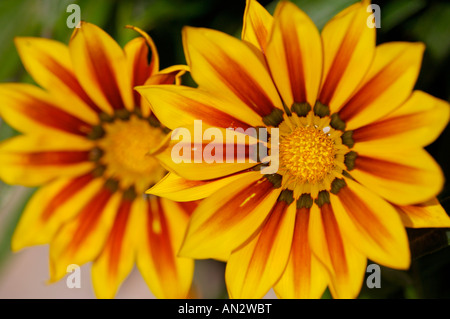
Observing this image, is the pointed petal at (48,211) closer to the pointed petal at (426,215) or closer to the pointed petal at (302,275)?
the pointed petal at (302,275)

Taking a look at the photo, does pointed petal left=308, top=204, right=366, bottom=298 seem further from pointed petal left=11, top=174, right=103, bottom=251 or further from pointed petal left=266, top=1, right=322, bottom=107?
pointed petal left=11, top=174, right=103, bottom=251

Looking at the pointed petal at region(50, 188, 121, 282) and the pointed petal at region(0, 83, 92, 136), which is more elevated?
the pointed petal at region(0, 83, 92, 136)

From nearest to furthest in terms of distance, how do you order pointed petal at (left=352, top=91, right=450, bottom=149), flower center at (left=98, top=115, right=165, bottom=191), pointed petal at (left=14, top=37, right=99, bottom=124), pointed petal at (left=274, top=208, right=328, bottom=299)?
1. pointed petal at (left=352, top=91, right=450, bottom=149)
2. pointed petal at (left=274, top=208, right=328, bottom=299)
3. pointed petal at (left=14, top=37, right=99, bottom=124)
4. flower center at (left=98, top=115, right=165, bottom=191)

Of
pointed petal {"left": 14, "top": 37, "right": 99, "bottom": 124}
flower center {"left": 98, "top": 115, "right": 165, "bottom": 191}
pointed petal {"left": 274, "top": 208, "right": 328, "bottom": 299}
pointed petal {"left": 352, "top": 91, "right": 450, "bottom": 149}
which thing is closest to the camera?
pointed petal {"left": 352, "top": 91, "right": 450, "bottom": 149}

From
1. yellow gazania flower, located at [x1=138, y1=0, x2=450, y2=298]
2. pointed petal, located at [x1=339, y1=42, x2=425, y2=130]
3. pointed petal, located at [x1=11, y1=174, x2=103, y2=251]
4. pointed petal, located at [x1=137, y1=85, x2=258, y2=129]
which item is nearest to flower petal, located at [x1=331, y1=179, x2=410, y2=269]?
yellow gazania flower, located at [x1=138, y1=0, x2=450, y2=298]

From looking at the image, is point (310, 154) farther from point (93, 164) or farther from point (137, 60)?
point (93, 164)

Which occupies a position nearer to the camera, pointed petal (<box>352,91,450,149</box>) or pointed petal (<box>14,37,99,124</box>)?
pointed petal (<box>352,91,450,149</box>)
